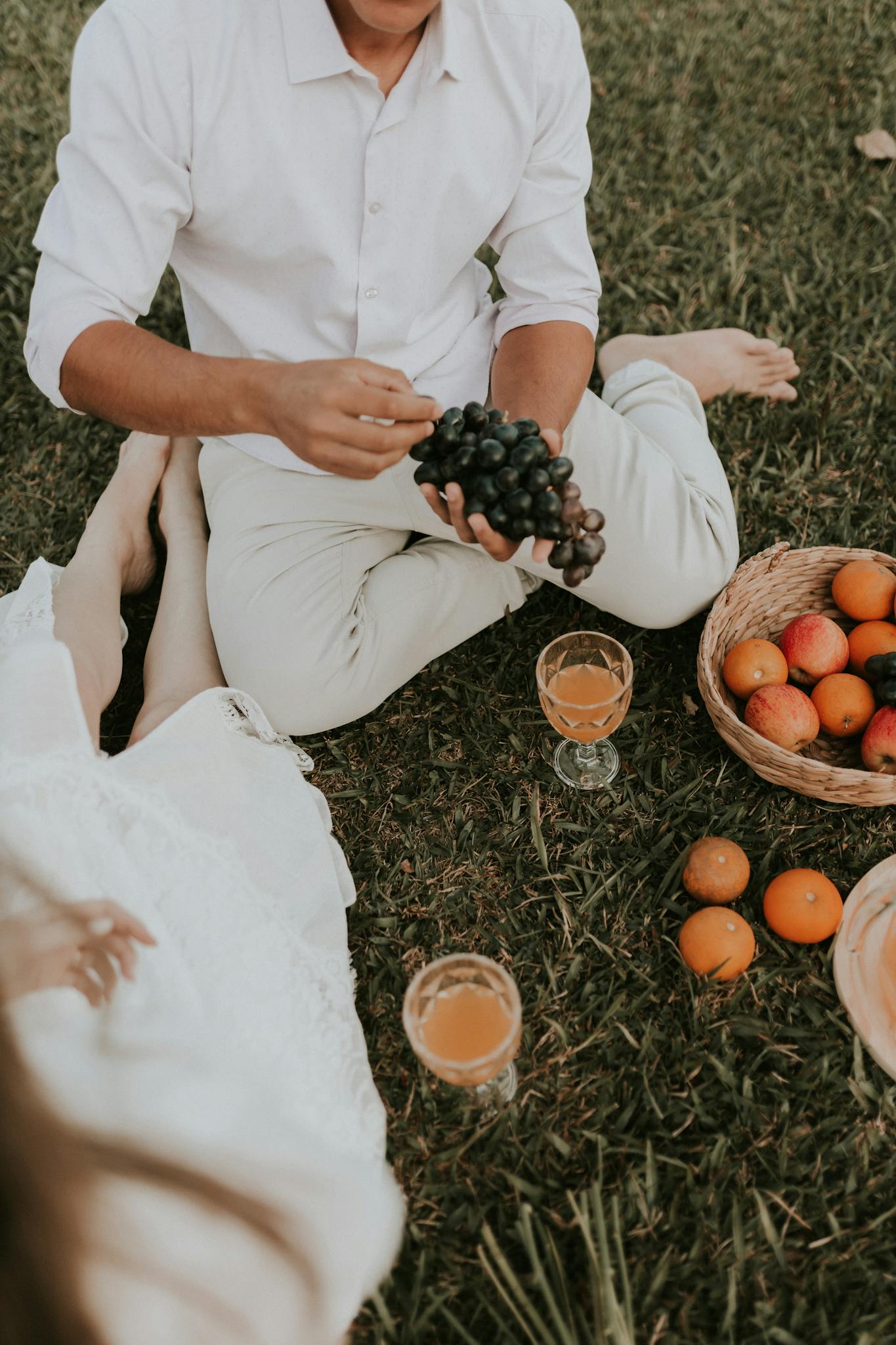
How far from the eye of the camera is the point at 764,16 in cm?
407

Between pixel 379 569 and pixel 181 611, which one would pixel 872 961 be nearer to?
pixel 379 569

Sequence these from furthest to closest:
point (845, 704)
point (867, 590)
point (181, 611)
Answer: point (181, 611)
point (867, 590)
point (845, 704)

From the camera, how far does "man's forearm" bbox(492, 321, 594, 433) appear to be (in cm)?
225

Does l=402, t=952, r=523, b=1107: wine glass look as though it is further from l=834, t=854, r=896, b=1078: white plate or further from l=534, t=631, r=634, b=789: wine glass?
l=834, t=854, r=896, b=1078: white plate

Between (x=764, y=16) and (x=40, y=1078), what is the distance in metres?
4.67

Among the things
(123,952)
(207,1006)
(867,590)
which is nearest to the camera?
(123,952)

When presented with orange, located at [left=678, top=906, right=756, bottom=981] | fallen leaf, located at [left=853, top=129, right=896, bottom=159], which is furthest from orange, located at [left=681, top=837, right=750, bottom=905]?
fallen leaf, located at [left=853, top=129, right=896, bottom=159]

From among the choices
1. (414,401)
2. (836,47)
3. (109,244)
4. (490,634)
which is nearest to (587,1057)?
(490,634)

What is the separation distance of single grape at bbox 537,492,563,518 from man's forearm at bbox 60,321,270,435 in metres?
0.53

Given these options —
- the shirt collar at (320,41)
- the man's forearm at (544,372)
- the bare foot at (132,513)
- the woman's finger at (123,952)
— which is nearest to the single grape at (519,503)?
the man's forearm at (544,372)

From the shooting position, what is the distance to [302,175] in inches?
77.4

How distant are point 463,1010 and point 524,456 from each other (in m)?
0.98

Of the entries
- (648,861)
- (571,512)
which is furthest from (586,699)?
(571,512)

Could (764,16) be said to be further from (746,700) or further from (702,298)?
(746,700)
